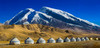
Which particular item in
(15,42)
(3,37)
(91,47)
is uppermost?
(3,37)

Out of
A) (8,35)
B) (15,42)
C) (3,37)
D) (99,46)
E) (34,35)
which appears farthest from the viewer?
(34,35)

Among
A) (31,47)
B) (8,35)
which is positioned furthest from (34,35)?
(31,47)

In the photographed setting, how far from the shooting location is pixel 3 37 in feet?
422

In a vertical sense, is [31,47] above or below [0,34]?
below

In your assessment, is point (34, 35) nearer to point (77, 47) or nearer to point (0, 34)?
point (0, 34)

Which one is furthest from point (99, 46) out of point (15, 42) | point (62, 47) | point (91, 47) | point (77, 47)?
point (15, 42)

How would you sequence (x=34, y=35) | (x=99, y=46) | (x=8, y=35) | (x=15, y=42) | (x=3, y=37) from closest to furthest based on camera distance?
(x=99, y=46)
(x=15, y=42)
(x=3, y=37)
(x=8, y=35)
(x=34, y=35)

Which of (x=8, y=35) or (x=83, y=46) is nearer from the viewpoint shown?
(x=83, y=46)

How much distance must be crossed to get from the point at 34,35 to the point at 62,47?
118 meters

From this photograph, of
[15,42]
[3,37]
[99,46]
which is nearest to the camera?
[99,46]

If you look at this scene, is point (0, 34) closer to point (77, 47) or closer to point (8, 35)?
point (8, 35)

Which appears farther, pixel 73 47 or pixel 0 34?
pixel 0 34

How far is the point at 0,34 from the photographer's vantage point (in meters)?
132

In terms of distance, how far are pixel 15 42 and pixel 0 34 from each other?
82.8 metres
